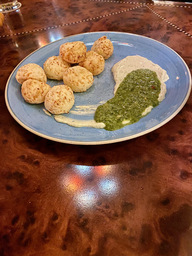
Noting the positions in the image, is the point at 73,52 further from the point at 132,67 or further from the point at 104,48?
the point at 132,67

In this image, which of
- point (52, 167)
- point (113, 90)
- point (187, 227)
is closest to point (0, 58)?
point (113, 90)

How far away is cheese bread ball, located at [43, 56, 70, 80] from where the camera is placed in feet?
4.50

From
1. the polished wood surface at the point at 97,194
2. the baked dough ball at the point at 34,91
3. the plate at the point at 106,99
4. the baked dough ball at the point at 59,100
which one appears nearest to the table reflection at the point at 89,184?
the polished wood surface at the point at 97,194

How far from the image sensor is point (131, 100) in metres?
1.18

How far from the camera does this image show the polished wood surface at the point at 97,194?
0.72 metres

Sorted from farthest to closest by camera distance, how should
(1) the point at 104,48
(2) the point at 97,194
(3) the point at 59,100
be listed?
1. (1) the point at 104,48
2. (3) the point at 59,100
3. (2) the point at 97,194

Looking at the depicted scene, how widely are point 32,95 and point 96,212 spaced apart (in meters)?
0.73

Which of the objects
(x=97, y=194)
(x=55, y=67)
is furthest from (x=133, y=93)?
(x=97, y=194)

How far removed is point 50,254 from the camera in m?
0.71

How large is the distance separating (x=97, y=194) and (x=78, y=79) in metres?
0.71

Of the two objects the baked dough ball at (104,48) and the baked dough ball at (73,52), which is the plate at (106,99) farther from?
the baked dough ball at (73,52)

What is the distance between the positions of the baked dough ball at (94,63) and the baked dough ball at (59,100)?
12.1 inches

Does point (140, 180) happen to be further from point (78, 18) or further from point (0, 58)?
→ point (78, 18)

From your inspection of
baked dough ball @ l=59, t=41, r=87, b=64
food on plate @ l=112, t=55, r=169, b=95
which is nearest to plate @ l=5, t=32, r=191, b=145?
food on plate @ l=112, t=55, r=169, b=95
